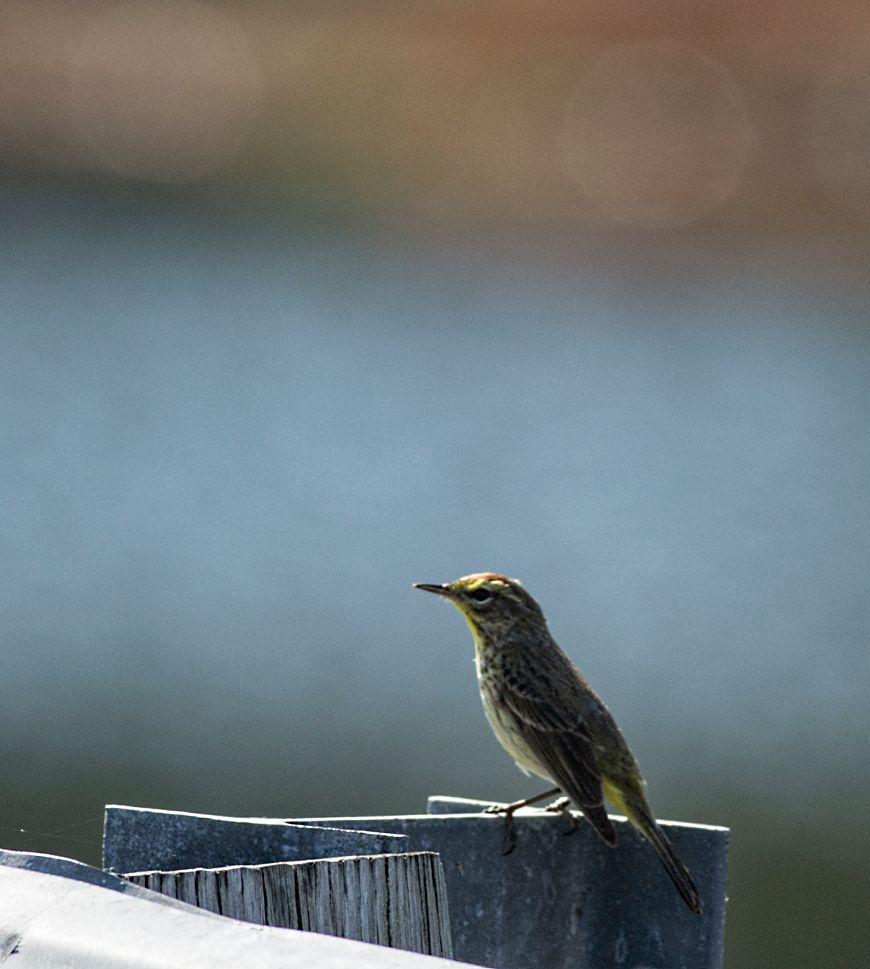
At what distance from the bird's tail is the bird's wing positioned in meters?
0.98

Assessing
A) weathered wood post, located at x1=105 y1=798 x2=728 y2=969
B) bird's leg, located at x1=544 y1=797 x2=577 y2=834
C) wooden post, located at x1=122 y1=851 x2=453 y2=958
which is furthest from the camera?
bird's leg, located at x1=544 y1=797 x2=577 y2=834

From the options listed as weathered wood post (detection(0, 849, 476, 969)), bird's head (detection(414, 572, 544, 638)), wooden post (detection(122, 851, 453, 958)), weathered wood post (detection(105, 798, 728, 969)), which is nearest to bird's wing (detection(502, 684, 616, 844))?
bird's head (detection(414, 572, 544, 638))

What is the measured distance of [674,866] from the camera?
4172 mm

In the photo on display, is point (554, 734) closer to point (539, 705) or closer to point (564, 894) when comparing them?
point (539, 705)

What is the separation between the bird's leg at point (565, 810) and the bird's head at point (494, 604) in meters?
0.71

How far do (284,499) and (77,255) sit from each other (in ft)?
22.7

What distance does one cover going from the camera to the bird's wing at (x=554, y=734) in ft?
18.6

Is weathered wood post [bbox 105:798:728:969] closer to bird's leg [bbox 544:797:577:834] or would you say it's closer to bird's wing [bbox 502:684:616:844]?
bird's leg [bbox 544:797:577:834]

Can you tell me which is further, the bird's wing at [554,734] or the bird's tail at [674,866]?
the bird's wing at [554,734]

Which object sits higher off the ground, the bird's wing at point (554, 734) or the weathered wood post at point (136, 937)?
the bird's wing at point (554, 734)

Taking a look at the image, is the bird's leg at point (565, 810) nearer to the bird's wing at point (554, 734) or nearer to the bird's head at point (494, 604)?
the bird's wing at point (554, 734)

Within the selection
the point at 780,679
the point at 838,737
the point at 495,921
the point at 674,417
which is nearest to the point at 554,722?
the point at 495,921

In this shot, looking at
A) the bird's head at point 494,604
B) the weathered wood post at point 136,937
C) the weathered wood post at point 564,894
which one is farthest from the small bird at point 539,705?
the weathered wood post at point 136,937

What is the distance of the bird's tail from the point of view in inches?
158
